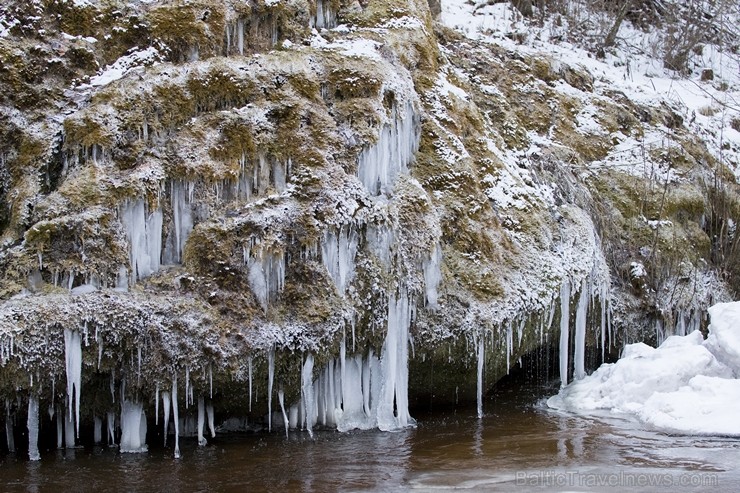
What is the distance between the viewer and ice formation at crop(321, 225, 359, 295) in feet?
27.0

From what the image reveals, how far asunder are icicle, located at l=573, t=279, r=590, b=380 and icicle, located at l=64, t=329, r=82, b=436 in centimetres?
632

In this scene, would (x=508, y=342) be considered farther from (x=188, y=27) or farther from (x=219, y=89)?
(x=188, y=27)

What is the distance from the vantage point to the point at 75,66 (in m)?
8.88

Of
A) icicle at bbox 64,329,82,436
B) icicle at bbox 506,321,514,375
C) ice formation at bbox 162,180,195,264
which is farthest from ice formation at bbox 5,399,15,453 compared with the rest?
icicle at bbox 506,321,514,375

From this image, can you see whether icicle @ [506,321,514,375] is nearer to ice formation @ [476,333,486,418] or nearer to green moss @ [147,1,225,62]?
ice formation @ [476,333,486,418]

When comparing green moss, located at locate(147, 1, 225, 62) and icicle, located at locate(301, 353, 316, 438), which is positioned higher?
green moss, located at locate(147, 1, 225, 62)

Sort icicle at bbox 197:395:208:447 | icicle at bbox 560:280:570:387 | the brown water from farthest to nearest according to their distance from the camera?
icicle at bbox 560:280:570:387 < icicle at bbox 197:395:208:447 < the brown water

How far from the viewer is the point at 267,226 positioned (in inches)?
317

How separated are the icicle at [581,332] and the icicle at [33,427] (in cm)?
669

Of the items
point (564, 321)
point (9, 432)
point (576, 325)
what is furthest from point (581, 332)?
point (9, 432)

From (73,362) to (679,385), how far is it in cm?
660

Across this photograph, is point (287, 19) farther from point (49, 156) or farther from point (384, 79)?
point (49, 156)

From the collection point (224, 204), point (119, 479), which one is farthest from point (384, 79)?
point (119, 479)

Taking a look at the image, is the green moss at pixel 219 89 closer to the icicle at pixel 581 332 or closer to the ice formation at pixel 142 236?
the ice formation at pixel 142 236
